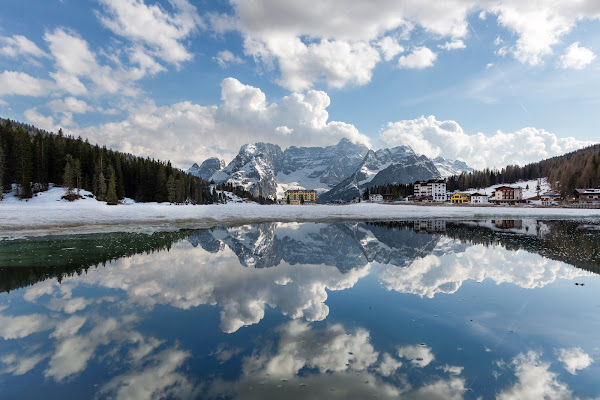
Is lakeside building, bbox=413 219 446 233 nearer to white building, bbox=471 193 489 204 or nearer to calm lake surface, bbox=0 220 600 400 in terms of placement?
calm lake surface, bbox=0 220 600 400

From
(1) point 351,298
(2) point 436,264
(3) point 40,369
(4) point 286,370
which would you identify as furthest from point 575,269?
(3) point 40,369

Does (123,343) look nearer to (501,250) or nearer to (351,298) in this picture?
(351,298)

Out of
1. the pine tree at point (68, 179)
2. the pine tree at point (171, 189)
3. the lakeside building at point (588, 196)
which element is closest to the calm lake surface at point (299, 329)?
the pine tree at point (68, 179)

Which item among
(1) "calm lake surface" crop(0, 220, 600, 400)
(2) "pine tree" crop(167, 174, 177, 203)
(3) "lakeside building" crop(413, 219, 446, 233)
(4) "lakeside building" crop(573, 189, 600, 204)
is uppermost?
(2) "pine tree" crop(167, 174, 177, 203)

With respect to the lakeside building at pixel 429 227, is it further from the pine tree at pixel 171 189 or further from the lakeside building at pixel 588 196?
the lakeside building at pixel 588 196

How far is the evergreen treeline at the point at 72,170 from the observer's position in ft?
290

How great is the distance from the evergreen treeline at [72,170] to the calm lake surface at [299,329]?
300ft

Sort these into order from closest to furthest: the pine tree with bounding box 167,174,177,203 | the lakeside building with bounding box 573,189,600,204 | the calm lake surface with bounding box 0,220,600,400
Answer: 1. the calm lake surface with bounding box 0,220,600,400
2. the pine tree with bounding box 167,174,177,203
3. the lakeside building with bounding box 573,189,600,204

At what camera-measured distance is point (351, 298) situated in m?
12.7

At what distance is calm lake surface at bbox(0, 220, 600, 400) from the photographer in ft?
22.3

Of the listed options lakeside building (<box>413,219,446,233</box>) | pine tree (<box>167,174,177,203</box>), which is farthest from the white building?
pine tree (<box>167,174,177,203</box>)

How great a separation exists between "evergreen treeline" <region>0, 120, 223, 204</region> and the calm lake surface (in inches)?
3604

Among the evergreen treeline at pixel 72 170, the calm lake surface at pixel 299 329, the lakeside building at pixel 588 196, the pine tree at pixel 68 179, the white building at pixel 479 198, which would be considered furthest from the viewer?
the white building at pixel 479 198

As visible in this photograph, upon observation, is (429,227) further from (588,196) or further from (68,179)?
(588,196)
